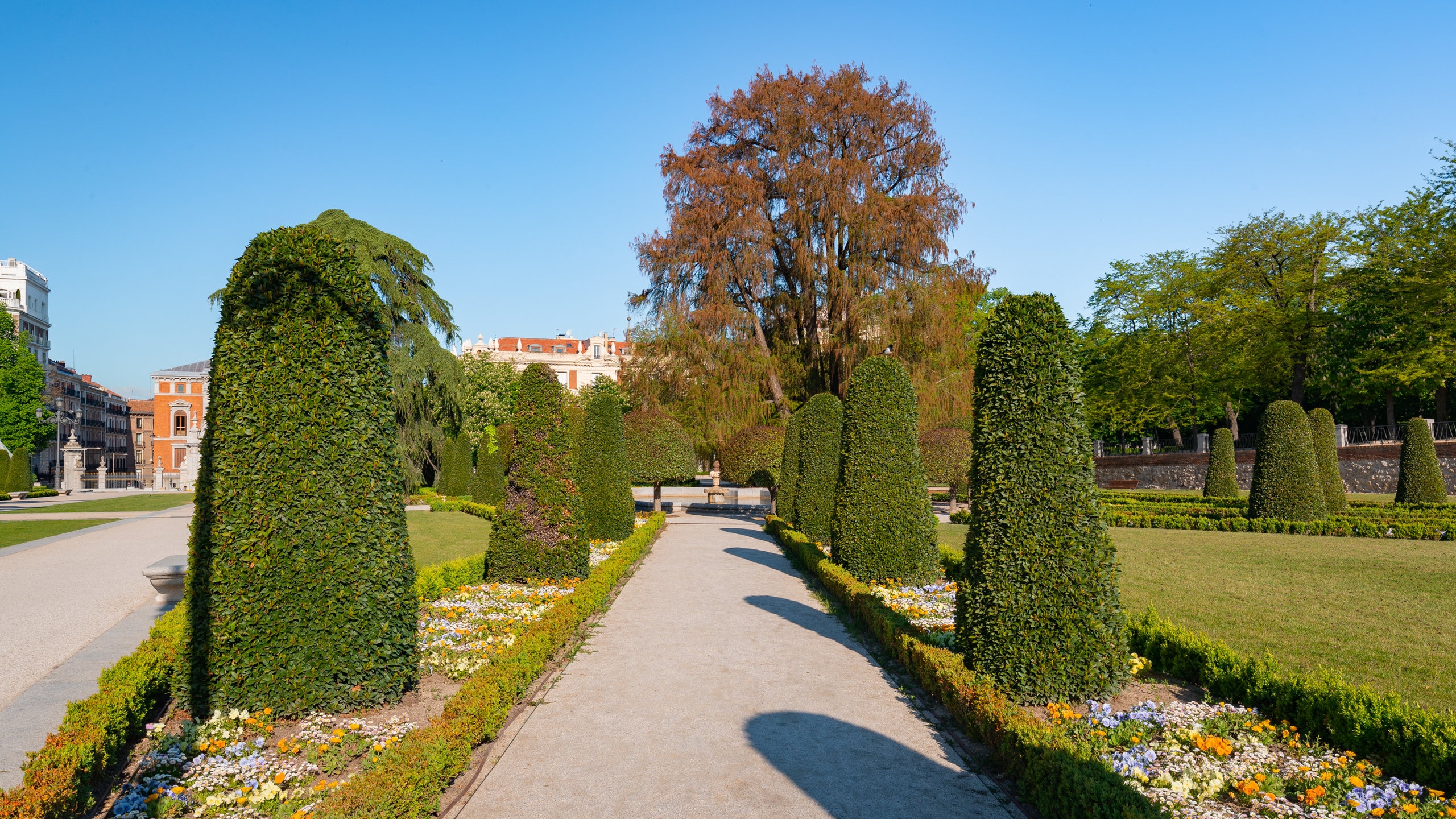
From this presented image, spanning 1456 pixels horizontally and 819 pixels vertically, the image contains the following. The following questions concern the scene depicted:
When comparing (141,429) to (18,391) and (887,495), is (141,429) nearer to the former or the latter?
(18,391)

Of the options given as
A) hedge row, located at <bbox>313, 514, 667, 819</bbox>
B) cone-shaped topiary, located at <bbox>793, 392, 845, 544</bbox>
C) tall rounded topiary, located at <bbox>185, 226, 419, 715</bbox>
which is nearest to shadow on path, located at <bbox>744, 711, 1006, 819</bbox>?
hedge row, located at <bbox>313, 514, 667, 819</bbox>

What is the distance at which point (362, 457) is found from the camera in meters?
5.64

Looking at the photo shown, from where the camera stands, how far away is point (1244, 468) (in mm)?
31391

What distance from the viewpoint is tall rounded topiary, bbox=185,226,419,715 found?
5320 millimetres

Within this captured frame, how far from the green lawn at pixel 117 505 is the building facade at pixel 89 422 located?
2213cm

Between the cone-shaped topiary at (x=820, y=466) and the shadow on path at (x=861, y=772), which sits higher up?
the cone-shaped topiary at (x=820, y=466)

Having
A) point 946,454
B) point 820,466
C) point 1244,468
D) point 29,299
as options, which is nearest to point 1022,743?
point 820,466

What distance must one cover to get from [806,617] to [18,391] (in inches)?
2161

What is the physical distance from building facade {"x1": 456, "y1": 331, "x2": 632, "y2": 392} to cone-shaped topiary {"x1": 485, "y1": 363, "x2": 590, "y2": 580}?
63792 millimetres

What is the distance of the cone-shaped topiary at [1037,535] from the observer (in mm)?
5688

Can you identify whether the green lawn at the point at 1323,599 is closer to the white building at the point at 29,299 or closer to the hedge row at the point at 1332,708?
the hedge row at the point at 1332,708

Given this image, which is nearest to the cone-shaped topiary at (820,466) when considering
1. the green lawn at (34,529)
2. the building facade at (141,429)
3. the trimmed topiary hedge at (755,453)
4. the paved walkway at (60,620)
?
the trimmed topiary hedge at (755,453)

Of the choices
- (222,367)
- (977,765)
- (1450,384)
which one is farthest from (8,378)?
(1450,384)

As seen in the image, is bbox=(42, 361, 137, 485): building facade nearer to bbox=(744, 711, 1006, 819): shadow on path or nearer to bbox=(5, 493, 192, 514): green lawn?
bbox=(5, 493, 192, 514): green lawn
